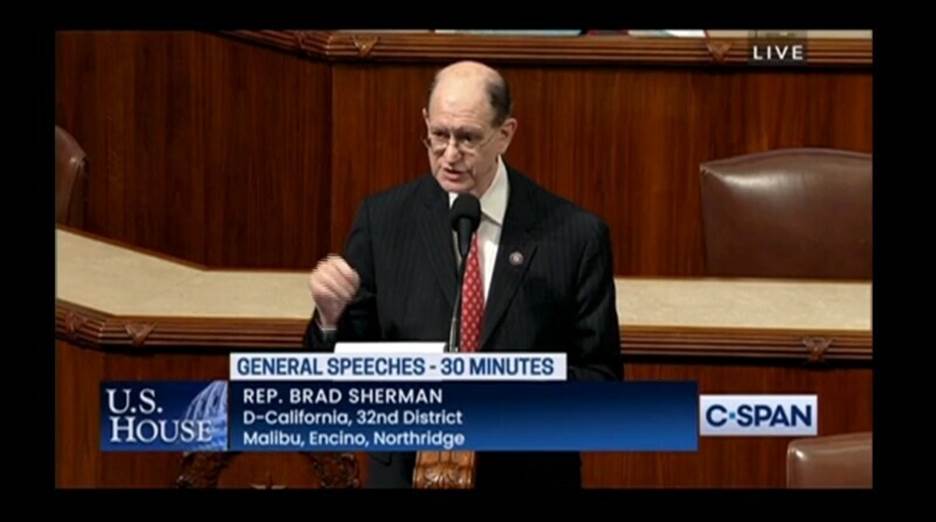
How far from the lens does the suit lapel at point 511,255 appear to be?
4.65 m

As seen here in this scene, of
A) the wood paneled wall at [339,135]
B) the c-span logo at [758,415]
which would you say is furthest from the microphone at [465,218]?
the wood paneled wall at [339,135]

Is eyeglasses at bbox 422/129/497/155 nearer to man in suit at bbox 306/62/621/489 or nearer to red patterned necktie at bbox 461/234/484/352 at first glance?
man in suit at bbox 306/62/621/489

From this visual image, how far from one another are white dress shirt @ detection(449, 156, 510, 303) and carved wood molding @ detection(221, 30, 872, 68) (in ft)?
1.98

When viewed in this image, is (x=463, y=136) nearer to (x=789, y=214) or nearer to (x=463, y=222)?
(x=463, y=222)

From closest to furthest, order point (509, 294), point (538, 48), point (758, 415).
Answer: point (509, 294) → point (758, 415) → point (538, 48)

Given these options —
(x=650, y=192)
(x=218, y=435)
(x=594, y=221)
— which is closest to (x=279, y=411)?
(x=218, y=435)

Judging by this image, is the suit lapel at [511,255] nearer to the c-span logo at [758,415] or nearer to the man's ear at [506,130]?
the man's ear at [506,130]

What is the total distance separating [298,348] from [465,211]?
0.40m

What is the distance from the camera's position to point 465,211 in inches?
179

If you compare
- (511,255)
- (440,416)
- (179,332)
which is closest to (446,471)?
(440,416)

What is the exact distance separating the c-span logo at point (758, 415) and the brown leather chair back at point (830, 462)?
30 cm

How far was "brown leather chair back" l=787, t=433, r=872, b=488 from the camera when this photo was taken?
14.3 ft
